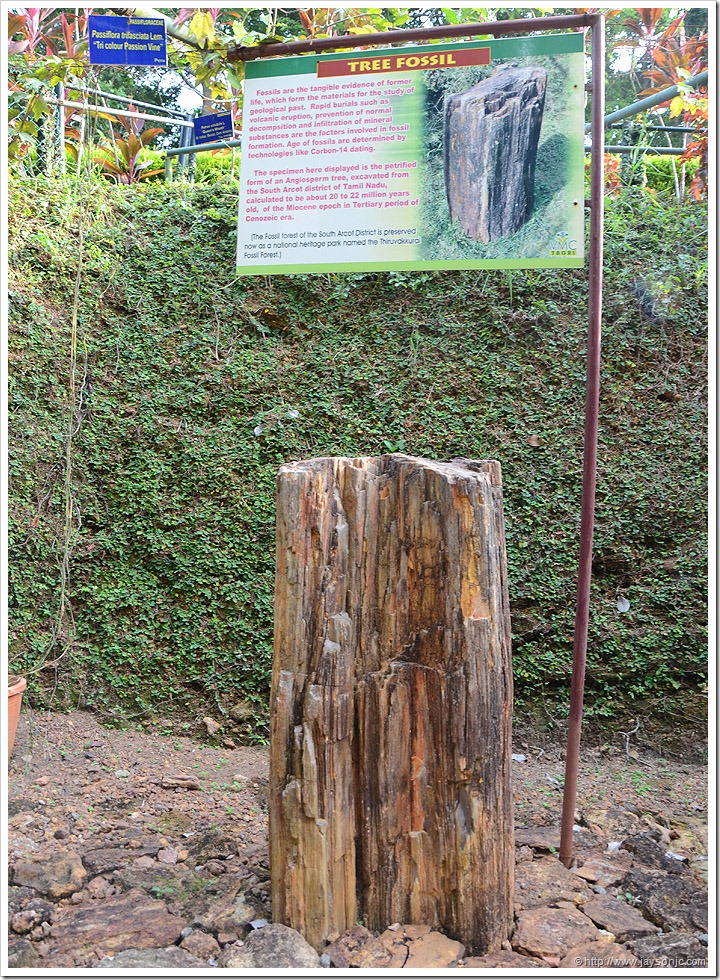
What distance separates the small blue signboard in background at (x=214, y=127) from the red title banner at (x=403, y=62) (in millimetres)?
615

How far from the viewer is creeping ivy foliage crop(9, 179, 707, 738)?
3.60 m

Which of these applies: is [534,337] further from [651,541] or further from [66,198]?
[66,198]

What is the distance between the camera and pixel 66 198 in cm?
419

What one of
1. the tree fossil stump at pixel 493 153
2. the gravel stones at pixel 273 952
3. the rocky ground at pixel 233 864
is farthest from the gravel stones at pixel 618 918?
the tree fossil stump at pixel 493 153

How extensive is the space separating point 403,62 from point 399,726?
2614 mm

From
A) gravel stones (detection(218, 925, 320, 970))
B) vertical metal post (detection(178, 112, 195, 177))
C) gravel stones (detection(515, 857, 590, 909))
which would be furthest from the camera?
vertical metal post (detection(178, 112, 195, 177))

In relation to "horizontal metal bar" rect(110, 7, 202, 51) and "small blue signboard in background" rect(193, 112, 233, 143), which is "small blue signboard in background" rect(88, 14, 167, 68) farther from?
"small blue signboard in background" rect(193, 112, 233, 143)

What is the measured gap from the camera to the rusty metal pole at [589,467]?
248 centimetres

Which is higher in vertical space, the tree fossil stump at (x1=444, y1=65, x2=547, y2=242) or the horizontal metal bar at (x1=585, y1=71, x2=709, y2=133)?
the horizontal metal bar at (x1=585, y1=71, x2=709, y2=133)

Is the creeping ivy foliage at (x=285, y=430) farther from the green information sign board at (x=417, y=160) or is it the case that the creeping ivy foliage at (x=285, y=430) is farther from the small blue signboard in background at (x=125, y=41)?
the small blue signboard in background at (x=125, y=41)

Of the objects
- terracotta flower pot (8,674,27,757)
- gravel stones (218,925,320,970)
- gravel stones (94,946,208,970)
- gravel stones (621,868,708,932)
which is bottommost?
gravel stones (621,868,708,932)

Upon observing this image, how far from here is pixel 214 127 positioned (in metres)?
3.54

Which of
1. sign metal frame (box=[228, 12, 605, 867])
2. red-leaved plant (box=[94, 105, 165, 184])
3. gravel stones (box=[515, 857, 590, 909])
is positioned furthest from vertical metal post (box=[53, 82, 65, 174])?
gravel stones (box=[515, 857, 590, 909])

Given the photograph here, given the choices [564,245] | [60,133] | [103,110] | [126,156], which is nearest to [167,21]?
[103,110]
